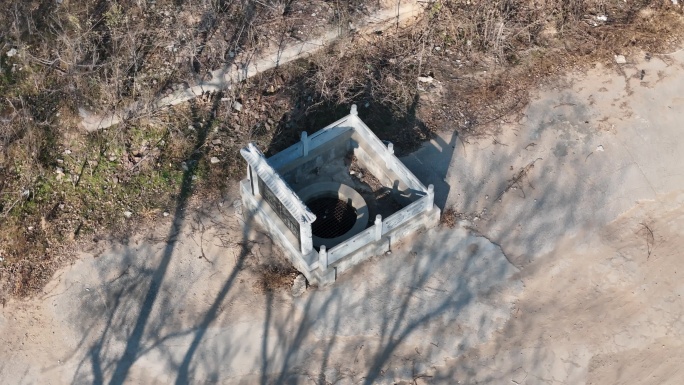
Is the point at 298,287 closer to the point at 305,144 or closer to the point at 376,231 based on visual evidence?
the point at 376,231

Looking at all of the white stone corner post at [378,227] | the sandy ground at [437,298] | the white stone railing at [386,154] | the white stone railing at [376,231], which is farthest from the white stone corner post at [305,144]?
the white stone railing at [376,231]

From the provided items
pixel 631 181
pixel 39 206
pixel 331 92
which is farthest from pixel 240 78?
pixel 631 181

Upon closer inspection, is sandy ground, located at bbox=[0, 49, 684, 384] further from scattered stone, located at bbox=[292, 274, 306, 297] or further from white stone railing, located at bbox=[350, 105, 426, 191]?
white stone railing, located at bbox=[350, 105, 426, 191]

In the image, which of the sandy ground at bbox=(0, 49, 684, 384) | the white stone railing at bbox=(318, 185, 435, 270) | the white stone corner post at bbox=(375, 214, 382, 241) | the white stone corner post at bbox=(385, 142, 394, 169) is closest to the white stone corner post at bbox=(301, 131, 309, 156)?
the white stone corner post at bbox=(385, 142, 394, 169)

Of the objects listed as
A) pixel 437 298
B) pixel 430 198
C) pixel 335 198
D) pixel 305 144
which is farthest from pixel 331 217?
pixel 437 298

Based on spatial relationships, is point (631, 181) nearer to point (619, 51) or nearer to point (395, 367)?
point (619, 51)

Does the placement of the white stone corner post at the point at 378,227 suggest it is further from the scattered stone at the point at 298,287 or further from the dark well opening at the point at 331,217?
the scattered stone at the point at 298,287
